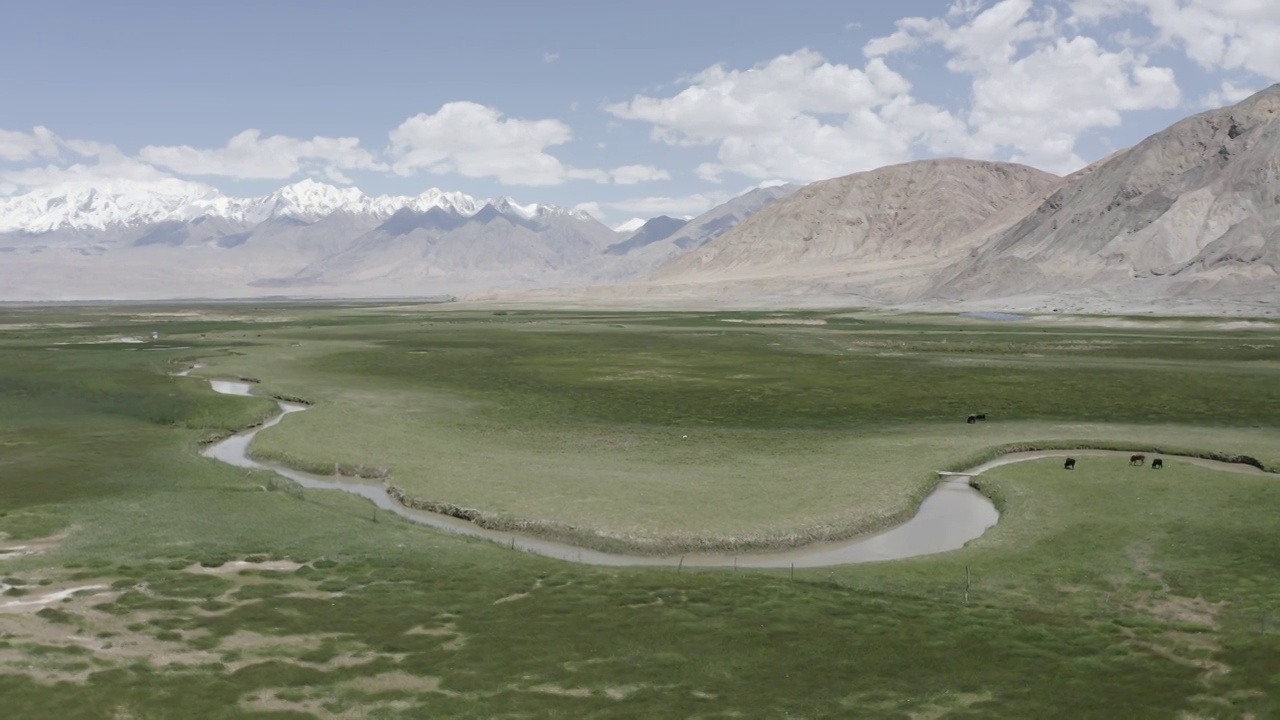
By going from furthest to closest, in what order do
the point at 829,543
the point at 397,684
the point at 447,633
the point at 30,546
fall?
the point at 829,543
the point at 30,546
the point at 447,633
the point at 397,684

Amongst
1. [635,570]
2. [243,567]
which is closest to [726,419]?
[635,570]

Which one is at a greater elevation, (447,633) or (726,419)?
(726,419)

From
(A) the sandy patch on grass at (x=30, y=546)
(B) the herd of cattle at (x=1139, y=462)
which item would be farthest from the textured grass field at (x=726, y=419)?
(A) the sandy patch on grass at (x=30, y=546)

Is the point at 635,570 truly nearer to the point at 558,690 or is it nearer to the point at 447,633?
the point at 447,633

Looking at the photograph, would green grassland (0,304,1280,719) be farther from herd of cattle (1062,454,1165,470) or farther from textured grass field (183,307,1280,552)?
herd of cattle (1062,454,1165,470)

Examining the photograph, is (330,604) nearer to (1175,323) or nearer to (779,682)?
(779,682)

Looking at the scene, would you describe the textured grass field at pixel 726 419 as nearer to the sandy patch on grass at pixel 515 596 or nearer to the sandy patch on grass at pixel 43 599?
the sandy patch on grass at pixel 515 596

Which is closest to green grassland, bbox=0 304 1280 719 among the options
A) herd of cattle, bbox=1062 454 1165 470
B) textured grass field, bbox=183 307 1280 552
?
textured grass field, bbox=183 307 1280 552

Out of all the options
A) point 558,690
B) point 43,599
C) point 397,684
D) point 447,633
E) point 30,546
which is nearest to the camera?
point 558,690
